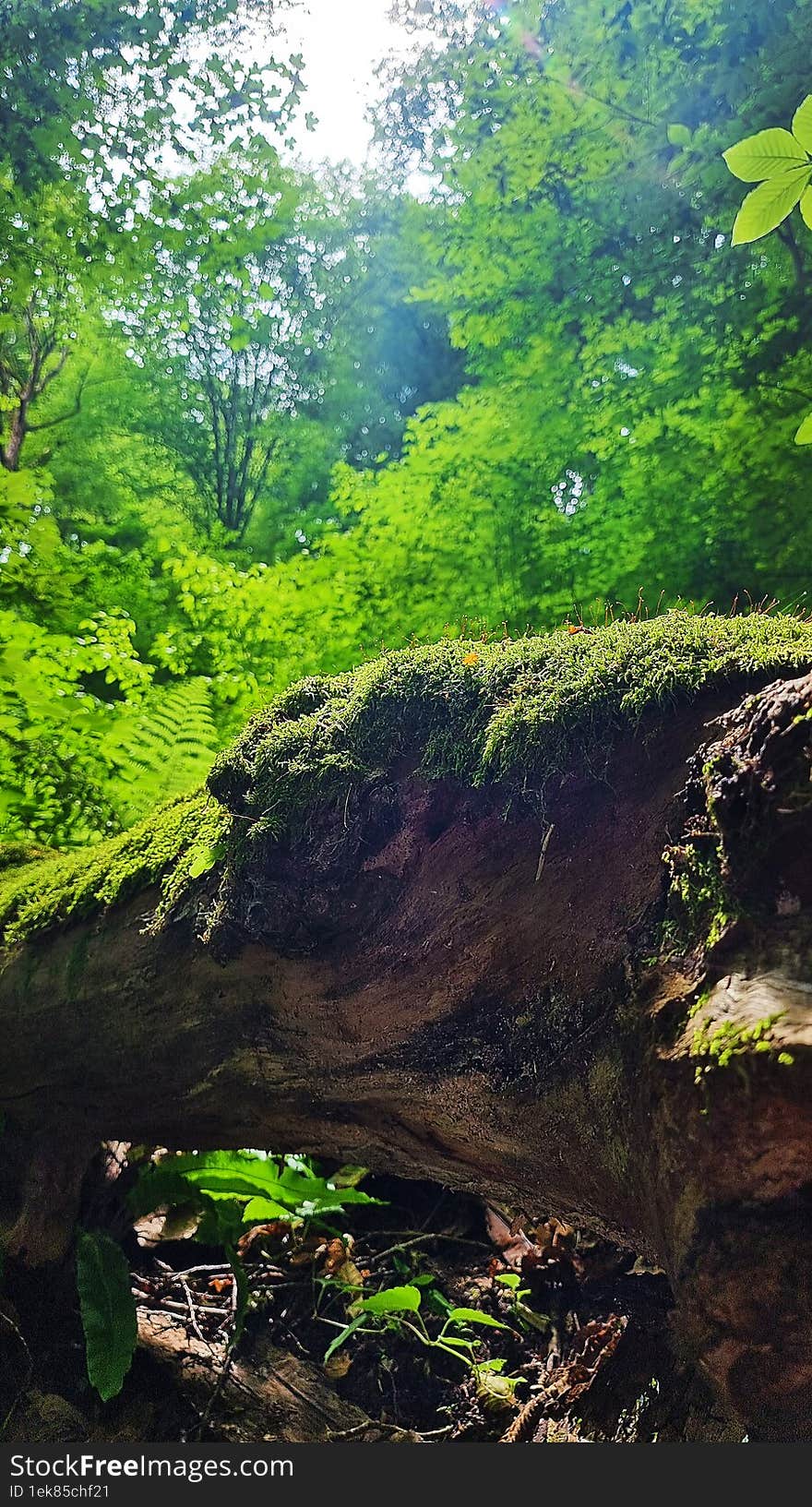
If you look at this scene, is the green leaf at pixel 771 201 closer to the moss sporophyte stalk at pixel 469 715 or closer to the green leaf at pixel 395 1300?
the moss sporophyte stalk at pixel 469 715

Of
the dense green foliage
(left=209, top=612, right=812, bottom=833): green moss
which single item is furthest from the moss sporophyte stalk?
the dense green foliage

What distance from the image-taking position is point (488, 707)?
67.4 inches

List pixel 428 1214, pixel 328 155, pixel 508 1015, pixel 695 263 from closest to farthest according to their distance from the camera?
pixel 508 1015, pixel 428 1214, pixel 695 263, pixel 328 155

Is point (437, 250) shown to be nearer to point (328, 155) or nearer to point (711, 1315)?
point (328, 155)

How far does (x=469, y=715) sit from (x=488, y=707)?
43 mm

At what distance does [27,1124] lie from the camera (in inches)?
97.0

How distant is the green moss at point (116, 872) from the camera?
2.18 meters

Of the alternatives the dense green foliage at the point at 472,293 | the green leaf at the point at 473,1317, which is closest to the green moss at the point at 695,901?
the green leaf at the point at 473,1317

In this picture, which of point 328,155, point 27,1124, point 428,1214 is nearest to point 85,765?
point 27,1124

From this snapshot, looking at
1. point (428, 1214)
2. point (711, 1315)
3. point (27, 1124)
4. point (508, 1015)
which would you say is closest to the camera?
point (711, 1315)

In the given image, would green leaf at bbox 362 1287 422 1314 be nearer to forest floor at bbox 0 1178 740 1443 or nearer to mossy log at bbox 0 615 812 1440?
forest floor at bbox 0 1178 740 1443

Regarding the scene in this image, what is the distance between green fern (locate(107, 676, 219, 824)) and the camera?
452 centimetres

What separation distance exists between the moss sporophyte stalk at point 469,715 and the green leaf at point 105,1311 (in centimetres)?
106

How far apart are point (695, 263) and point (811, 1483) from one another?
7.34 meters
